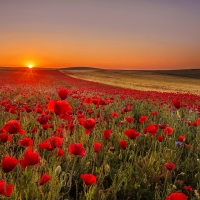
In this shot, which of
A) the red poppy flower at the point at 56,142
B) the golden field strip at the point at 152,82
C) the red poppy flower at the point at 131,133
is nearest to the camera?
the red poppy flower at the point at 56,142

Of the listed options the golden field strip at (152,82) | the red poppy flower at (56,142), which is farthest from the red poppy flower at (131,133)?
the golden field strip at (152,82)

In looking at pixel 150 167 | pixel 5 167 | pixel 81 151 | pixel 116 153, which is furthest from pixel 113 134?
pixel 5 167

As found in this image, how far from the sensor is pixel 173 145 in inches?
138

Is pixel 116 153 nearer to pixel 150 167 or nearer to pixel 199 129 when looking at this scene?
pixel 150 167

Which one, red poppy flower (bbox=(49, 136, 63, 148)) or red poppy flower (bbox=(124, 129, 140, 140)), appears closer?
red poppy flower (bbox=(49, 136, 63, 148))

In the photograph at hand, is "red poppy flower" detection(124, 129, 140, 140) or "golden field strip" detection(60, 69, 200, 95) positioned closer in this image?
"red poppy flower" detection(124, 129, 140, 140)

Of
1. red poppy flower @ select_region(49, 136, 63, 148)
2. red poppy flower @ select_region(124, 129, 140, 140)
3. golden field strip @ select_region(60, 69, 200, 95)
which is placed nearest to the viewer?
red poppy flower @ select_region(49, 136, 63, 148)

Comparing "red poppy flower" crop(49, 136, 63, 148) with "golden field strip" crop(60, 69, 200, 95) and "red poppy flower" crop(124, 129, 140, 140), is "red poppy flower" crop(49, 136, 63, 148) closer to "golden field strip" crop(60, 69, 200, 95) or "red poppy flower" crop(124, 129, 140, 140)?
"red poppy flower" crop(124, 129, 140, 140)

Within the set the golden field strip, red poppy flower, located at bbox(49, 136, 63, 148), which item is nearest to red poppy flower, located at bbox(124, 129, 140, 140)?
red poppy flower, located at bbox(49, 136, 63, 148)

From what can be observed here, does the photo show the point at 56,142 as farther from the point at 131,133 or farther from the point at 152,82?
the point at 152,82

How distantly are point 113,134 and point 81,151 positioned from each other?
2.07m

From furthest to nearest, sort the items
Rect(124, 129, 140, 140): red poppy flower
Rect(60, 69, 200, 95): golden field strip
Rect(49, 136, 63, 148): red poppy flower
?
Rect(60, 69, 200, 95): golden field strip < Rect(124, 129, 140, 140): red poppy flower < Rect(49, 136, 63, 148): red poppy flower

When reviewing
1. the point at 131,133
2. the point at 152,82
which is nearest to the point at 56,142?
the point at 131,133

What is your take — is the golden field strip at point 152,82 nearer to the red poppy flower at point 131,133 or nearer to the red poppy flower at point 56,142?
the red poppy flower at point 131,133
